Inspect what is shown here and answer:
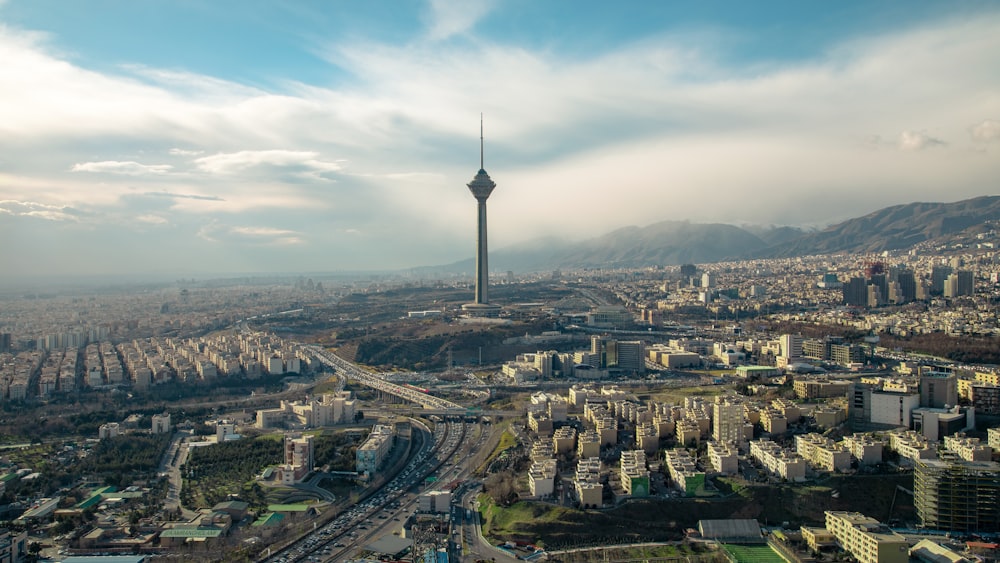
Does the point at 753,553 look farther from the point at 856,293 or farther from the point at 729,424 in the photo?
the point at 856,293

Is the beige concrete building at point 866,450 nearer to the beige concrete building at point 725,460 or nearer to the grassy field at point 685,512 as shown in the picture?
the grassy field at point 685,512

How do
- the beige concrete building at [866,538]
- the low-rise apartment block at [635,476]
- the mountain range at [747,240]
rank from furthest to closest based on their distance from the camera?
the mountain range at [747,240], the low-rise apartment block at [635,476], the beige concrete building at [866,538]

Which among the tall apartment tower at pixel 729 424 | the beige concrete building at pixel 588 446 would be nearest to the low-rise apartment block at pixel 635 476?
the beige concrete building at pixel 588 446

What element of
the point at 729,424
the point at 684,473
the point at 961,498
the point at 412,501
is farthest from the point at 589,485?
the point at 961,498

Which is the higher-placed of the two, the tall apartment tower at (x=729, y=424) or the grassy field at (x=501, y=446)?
the tall apartment tower at (x=729, y=424)

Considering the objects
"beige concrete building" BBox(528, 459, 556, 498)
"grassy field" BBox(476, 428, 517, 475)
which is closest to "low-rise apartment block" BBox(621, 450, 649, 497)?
"beige concrete building" BBox(528, 459, 556, 498)

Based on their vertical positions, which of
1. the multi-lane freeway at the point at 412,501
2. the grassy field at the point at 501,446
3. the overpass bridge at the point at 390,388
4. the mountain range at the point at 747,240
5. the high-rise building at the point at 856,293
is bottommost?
the multi-lane freeway at the point at 412,501

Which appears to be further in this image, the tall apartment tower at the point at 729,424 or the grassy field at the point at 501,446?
the tall apartment tower at the point at 729,424

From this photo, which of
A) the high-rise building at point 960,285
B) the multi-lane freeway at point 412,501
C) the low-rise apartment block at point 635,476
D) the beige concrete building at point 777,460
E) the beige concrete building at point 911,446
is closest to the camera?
the multi-lane freeway at point 412,501

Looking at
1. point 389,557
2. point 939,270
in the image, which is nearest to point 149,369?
Result: point 389,557
